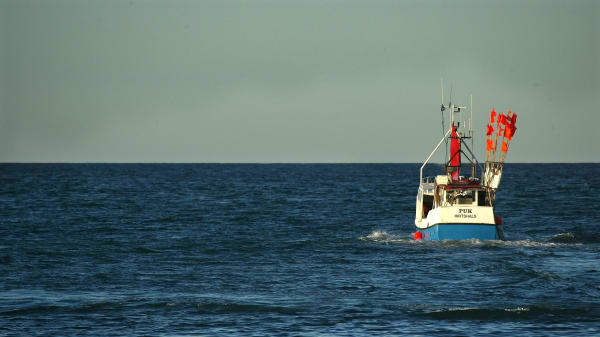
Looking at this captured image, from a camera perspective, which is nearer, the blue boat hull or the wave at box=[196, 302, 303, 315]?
the wave at box=[196, 302, 303, 315]

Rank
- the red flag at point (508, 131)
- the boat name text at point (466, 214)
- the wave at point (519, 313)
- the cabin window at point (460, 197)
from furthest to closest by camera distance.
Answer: the red flag at point (508, 131) < the cabin window at point (460, 197) < the boat name text at point (466, 214) < the wave at point (519, 313)

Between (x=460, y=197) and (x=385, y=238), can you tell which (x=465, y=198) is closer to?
(x=460, y=197)

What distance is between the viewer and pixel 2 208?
281ft

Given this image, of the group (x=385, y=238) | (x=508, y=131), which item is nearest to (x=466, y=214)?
(x=508, y=131)

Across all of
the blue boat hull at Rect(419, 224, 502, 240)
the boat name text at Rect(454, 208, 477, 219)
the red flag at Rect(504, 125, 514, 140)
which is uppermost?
the red flag at Rect(504, 125, 514, 140)

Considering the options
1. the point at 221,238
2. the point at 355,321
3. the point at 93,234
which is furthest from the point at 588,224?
the point at 355,321

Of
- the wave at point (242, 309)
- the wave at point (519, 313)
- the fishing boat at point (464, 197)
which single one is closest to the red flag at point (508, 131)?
the fishing boat at point (464, 197)

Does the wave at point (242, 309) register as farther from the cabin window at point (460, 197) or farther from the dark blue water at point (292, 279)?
Result: the cabin window at point (460, 197)

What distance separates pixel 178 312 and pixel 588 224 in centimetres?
4542

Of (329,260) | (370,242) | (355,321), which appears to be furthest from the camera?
(370,242)

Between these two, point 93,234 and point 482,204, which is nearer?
point 482,204

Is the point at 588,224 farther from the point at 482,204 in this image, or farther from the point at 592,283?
the point at 592,283

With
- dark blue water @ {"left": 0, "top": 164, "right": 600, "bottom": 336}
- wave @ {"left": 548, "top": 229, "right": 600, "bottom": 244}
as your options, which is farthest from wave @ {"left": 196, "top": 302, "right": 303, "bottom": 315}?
wave @ {"left": 548, "top": 229, "right": 600, "bottom": 244}

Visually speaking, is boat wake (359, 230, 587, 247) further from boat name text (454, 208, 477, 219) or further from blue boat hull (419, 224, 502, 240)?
boat name text (454, 208, 477, 219)
